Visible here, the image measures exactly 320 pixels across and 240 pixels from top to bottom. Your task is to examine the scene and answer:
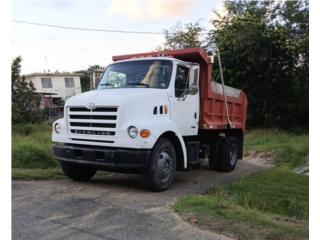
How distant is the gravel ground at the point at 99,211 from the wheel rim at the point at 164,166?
296 millimetres

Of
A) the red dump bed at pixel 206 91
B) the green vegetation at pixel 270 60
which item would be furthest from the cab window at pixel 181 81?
the green vegetation at pixel 270 60

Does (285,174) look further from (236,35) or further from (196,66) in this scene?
(236,35)

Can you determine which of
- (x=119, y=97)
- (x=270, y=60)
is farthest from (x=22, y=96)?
(x=119, y=97)

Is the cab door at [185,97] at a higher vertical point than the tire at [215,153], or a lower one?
higher

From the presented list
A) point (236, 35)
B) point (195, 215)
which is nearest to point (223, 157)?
point (195, 215)

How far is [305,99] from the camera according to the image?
2019 cm

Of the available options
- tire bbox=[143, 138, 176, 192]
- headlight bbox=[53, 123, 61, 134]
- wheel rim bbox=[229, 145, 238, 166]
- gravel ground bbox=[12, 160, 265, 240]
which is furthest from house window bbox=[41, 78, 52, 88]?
tire bbox=[143, 138, 176, 192]

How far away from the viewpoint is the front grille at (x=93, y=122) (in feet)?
23.1

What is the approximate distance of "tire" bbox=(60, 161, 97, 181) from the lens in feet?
26.3

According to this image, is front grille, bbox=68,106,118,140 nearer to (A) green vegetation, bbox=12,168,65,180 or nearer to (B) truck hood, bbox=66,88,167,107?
(B) truck hood, bbox=66,88,167,107

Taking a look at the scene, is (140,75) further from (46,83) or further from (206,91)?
(46,83)

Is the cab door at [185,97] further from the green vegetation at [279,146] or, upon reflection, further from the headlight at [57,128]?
the green vegetation at [279,146]

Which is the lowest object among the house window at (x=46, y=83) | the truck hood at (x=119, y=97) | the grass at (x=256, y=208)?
the grass at (x=256, y=208)
